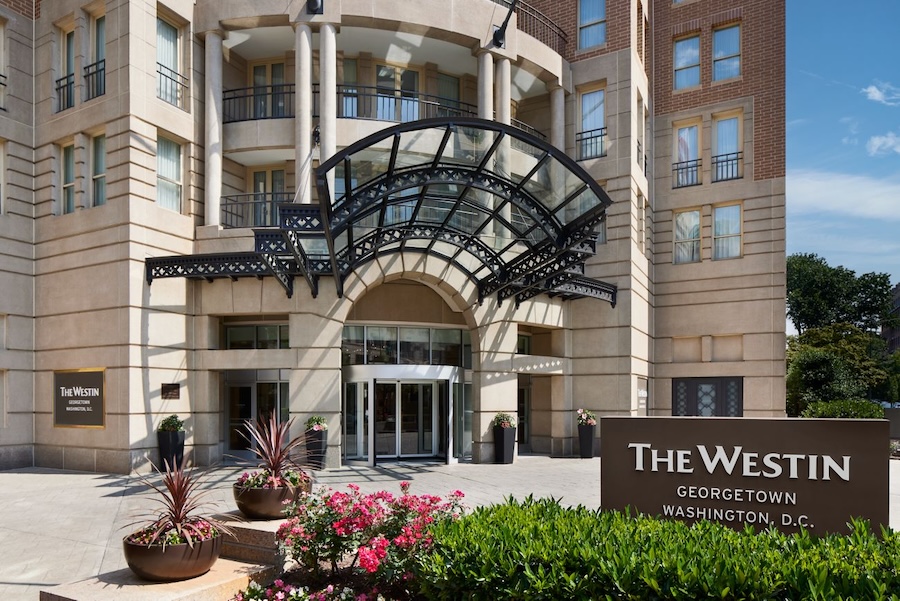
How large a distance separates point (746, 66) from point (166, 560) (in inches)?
944

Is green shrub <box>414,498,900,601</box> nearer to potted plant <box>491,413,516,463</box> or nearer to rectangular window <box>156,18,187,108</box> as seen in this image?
potted plant <box>491,413,516,463</box>

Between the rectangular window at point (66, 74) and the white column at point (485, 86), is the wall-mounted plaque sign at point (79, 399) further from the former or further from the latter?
the white column at point (485, 86)

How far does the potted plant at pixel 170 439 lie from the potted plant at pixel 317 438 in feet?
10.1

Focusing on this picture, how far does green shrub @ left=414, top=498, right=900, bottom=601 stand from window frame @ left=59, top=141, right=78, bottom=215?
17.1 metres

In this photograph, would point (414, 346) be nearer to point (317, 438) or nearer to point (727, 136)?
point (317, 438)

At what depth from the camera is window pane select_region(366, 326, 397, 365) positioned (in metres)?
20.7

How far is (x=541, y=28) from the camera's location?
2412 centimetres

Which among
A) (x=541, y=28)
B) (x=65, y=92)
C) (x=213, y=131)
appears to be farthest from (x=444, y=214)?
(x=65, y=92)

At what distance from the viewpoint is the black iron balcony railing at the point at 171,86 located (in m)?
19.2

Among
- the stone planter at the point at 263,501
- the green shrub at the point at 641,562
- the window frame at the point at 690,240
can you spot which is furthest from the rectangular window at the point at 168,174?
the window frame at the point at 690,240

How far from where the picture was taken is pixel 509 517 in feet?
22.8

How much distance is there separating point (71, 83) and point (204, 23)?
3853 mm

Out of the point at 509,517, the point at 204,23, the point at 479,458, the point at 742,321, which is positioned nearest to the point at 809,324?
the point at 742,321

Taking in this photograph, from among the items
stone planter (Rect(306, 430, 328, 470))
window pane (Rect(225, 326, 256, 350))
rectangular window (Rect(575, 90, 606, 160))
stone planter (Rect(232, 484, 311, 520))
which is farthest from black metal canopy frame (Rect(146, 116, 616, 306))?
stone planter (Rect(232, 484, 311, 520))
